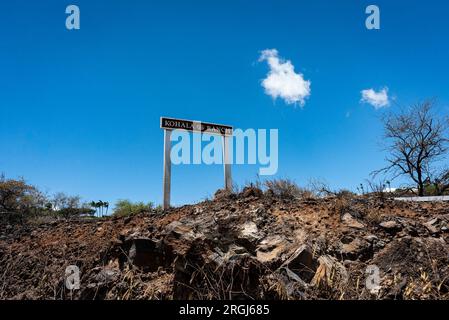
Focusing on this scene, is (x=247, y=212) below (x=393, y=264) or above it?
above

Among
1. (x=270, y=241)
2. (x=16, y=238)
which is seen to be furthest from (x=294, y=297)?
(x=16, y=238)

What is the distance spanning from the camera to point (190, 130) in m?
11.9

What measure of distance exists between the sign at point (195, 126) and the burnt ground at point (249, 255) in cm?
417

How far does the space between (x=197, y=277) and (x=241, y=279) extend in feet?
2.31

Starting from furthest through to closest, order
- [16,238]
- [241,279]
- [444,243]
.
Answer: [16,238]
[444,243]
[241,279]

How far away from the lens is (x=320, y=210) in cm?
741

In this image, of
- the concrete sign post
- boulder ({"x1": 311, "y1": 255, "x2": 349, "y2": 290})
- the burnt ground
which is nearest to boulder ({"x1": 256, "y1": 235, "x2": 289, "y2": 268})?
the burnt ground

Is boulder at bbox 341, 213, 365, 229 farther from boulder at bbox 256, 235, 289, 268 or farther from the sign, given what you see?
the sign

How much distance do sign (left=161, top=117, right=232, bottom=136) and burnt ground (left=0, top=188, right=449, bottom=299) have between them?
4171 millimetres

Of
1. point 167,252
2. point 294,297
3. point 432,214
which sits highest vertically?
point 432,214

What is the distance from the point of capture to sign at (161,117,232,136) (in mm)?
11453

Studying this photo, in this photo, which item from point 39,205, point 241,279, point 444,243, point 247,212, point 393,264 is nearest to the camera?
point 241,279

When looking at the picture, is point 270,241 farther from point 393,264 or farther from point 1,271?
point 1,271

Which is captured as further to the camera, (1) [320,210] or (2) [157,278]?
(1) [320,210]
